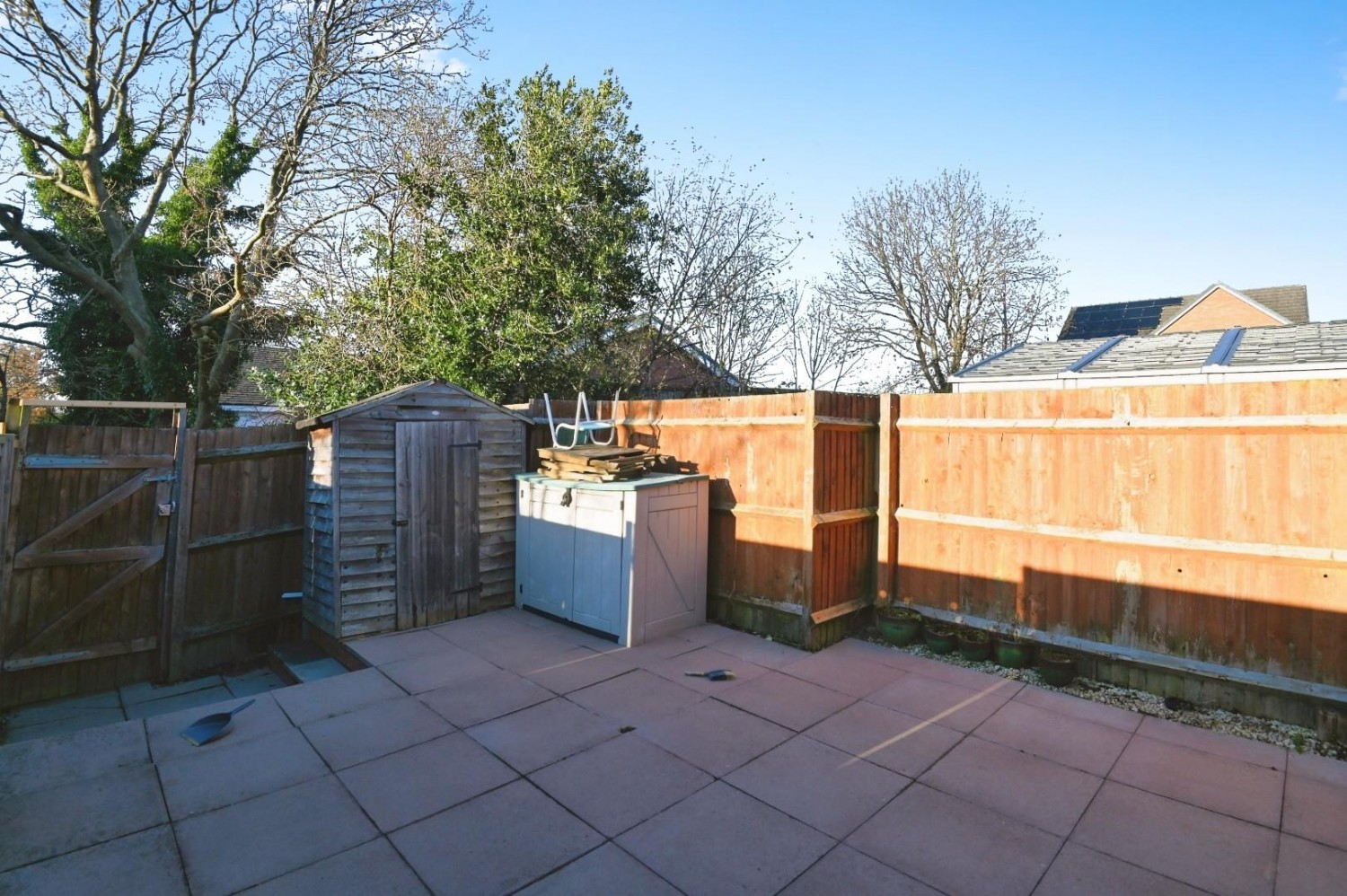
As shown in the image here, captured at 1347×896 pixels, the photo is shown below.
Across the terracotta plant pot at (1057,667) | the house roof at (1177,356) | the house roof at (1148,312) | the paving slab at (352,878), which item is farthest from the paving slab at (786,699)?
the house roof at (1148,312)

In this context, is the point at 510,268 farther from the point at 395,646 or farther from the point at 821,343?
the point at 821,343

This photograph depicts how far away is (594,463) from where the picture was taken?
230 inches

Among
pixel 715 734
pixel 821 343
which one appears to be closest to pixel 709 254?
pixel 821 343

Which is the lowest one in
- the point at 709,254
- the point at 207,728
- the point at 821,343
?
the point at 207,728

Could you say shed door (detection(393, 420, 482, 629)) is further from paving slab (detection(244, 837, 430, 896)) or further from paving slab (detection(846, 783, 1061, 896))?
paving slab (detection(846, 783, 1061, 896))

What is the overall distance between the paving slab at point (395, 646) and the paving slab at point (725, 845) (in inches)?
120

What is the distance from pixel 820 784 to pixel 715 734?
76 centimetres

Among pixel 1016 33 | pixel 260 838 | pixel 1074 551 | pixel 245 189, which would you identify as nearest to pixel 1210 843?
pixel 1074 551

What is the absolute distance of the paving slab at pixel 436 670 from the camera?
4703mm

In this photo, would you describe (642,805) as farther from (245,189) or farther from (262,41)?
(245,189)

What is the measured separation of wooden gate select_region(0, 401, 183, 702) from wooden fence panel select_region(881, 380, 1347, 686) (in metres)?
6.51

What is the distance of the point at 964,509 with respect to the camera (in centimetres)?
542

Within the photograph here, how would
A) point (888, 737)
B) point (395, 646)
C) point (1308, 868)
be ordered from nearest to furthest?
point (1308, 868)
point (888, 737)
point (395, 646)

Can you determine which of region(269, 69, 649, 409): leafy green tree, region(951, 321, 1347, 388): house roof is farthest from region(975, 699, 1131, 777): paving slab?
region(269, 69, 649, 409): leafy green tree
